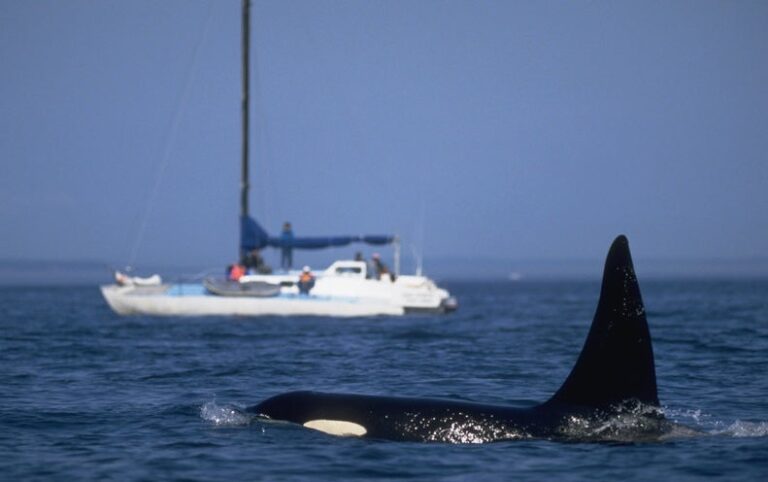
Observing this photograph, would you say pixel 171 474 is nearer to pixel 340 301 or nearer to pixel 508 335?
pixel 508 335

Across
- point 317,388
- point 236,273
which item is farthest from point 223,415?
point 236,273

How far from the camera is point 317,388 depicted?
53.5 feet

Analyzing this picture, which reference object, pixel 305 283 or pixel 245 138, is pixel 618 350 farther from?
pixel 245 138

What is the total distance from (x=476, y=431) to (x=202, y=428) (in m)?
3.01

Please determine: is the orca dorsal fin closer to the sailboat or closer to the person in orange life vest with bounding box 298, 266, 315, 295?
the sailboat

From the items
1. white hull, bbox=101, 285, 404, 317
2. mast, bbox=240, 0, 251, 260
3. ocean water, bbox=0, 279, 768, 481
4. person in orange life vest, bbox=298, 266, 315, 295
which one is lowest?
ocean water, bbox=0, 279, 768, 481

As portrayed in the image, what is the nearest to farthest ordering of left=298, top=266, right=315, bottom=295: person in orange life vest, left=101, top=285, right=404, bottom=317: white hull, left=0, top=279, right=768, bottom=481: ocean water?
1. left=0, top=279, right=768, bottom=481: ocean water
2. left=101, top=285, right=404, bottom=317: white hull
3. left=298, top=266, right=315, bottom=295: person in orange life vest

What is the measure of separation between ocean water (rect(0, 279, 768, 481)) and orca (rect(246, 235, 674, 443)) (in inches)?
8.8

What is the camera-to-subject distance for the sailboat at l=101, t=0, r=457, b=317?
3931cm

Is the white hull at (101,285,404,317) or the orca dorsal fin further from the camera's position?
the white hull at (101,285,404,317)

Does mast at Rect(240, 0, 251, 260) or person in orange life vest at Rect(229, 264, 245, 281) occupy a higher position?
mast at Rect(240, 0, 251, 260)

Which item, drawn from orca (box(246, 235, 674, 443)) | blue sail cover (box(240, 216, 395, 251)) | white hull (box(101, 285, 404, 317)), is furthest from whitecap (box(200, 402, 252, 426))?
blue sail cover (box(240, 216, 395, 251))

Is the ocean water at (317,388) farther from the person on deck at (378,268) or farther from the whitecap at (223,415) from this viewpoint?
the person on deck at (378,268)

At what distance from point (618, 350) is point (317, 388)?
6.10 metres
